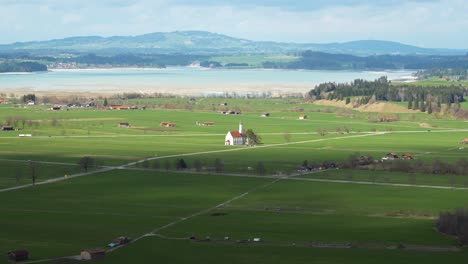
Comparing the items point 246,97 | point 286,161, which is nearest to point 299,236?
point 286,161

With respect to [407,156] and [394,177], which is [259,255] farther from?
[407,156]

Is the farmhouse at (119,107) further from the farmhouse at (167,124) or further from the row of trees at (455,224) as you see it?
the row of trees at (455,224)

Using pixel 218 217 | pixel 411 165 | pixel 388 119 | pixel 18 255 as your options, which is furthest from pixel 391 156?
pixel 388 119

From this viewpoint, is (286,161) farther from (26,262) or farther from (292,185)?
(26,262)

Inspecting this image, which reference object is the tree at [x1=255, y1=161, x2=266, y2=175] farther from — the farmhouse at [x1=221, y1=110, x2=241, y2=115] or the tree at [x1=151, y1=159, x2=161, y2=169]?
the farmhouse at [x1=221, y1=110, x2=241, y2=115]

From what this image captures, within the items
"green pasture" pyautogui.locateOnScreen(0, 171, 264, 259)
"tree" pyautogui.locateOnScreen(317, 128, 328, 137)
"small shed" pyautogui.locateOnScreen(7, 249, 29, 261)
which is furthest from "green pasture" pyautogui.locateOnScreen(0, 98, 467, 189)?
"small shed" pyautogui.locateOnScreen(7, 249, 29, 261)
